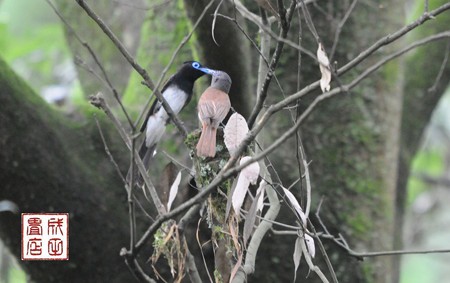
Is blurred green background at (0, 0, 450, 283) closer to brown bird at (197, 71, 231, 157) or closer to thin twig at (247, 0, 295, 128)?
brown bird at (197, 71, 231, 157)

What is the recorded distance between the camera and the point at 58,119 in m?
3.72

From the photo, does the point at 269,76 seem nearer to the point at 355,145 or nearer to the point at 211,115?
the point at 211,115

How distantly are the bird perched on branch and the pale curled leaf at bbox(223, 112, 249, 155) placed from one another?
1229 mm

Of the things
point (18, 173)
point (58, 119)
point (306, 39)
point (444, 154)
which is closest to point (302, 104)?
point (306, 39)

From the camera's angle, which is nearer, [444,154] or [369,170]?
[369,170]

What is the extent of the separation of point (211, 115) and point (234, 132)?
0.32 meters

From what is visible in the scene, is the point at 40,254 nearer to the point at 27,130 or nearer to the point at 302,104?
the point at 27,130

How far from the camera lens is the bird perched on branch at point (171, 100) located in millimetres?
3594

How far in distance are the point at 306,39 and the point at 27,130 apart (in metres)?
1.50

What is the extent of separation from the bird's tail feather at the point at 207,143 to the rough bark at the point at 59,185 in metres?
1.18

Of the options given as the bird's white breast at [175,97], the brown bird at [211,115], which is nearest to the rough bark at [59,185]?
the bird's white breast at [175,97]

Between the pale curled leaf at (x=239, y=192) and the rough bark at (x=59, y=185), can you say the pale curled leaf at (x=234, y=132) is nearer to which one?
the pale curled leaf at (x=239, y=192)

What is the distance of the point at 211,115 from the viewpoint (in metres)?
2.56

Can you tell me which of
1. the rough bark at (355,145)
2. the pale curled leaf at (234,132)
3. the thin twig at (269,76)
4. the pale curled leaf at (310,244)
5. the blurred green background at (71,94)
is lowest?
the pale curled leaf at (310,244)
